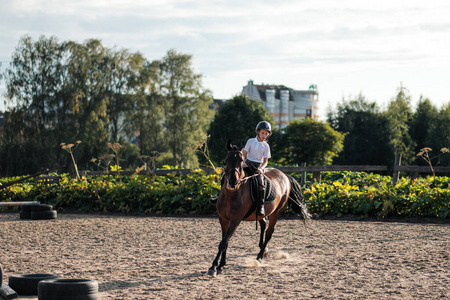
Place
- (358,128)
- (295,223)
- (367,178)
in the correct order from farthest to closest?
(358,128) < (367,178) < (295,223)

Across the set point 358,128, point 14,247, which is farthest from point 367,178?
point 358,128

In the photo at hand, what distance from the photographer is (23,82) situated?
4853 centimetres

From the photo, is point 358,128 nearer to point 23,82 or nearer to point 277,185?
point 23,82

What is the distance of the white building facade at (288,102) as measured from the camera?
123 metres

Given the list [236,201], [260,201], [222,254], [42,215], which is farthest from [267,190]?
[42,215]

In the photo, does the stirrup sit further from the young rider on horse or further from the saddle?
the young rider on horse

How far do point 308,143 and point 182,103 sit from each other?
44.7 feet

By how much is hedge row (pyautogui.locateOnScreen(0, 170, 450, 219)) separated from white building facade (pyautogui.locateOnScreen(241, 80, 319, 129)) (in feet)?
339

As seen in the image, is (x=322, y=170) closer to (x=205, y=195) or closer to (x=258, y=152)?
(x=205, y=195)

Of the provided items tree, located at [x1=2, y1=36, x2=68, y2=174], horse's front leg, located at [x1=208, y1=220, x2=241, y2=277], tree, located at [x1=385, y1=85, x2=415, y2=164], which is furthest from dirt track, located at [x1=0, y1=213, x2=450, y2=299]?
tree, located at [x1=385, y1=85, x2=415, y2=164]

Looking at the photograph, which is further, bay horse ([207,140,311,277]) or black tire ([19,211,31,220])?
black tire ([19,211,31,220])

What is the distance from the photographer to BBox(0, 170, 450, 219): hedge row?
14875 millimetres

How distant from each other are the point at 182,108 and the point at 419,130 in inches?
1238

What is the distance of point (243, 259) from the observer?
8766mm
